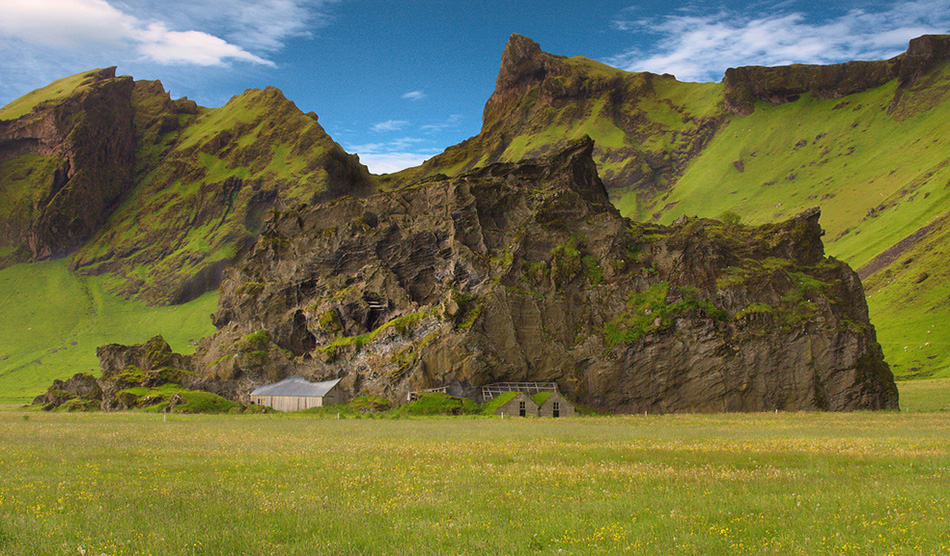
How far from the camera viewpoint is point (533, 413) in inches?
2808

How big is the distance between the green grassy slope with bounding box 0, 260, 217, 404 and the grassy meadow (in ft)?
462

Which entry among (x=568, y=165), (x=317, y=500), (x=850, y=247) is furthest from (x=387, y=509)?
(x=850, y=247)

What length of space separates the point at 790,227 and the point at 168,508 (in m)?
98.3

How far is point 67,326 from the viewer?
179m

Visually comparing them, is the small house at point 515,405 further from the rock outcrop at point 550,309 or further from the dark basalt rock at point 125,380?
the dark basalt rock at point 125,380

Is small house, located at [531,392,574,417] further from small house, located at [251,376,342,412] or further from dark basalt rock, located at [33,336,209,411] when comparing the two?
dark basalt rock, located at [33,336,209,411]

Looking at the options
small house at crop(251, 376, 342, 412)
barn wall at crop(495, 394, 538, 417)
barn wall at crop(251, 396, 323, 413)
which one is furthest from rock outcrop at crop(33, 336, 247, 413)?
barn wall at crop(495, 394, 538, 417)

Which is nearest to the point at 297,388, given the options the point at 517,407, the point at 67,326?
the point at 517,407

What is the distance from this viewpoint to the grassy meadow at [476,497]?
1387 cm

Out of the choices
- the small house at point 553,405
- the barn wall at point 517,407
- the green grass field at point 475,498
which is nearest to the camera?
the green grass field at point 475,498

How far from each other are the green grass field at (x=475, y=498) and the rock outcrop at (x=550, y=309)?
42.2 m

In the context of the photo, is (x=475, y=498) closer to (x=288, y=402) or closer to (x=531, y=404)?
(x=531, y=404)

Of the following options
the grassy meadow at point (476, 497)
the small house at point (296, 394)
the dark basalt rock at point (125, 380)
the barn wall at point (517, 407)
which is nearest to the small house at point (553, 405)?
the barn wall at point (517, 407)

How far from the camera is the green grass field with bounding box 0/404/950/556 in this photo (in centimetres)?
1386
